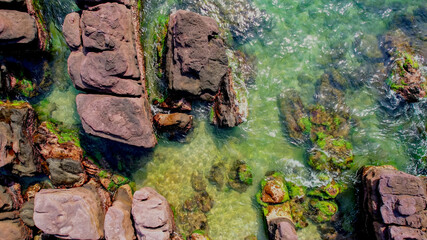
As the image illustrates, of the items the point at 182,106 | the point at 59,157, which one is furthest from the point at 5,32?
the point at 182,106

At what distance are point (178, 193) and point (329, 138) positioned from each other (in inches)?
154

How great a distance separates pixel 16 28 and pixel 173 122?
382 cm

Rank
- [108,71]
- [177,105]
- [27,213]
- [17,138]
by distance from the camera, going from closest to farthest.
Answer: [108,71], [17,138], [177,105], [27,213]

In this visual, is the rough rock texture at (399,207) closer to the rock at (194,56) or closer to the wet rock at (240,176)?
the wet rock at (240,176)

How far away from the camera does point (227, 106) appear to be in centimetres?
579

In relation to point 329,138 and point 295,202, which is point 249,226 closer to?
point 295,202

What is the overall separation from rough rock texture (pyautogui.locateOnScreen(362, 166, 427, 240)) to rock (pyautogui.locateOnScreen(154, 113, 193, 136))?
14.1 feet

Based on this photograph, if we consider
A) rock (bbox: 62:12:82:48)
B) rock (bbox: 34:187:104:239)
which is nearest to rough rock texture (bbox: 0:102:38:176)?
rock (bbox: 34:187:104:239)

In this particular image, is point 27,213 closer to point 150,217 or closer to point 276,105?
point 150,217

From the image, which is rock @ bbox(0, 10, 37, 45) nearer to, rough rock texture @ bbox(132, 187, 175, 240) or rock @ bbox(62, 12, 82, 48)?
rock @ bbox(62, 12, 82, 48)

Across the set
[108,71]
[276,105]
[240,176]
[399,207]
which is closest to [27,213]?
[108,71]

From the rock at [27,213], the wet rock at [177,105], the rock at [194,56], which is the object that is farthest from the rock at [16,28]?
the rock at [27,213]

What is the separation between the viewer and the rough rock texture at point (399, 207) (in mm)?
4973

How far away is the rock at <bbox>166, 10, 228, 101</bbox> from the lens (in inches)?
201
